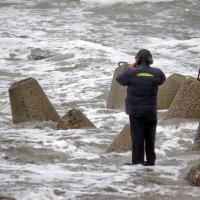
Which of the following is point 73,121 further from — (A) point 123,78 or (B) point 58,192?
(B) point 58,192

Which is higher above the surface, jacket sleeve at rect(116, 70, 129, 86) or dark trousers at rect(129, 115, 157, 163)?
jacket sleeve at rect(116, 70, 129, 86)

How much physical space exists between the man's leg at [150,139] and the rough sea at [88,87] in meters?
0.15

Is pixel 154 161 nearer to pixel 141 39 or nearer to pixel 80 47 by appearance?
pixel 80 47

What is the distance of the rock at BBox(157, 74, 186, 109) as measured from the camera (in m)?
10.9

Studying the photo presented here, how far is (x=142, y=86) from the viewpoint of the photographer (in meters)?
6.81

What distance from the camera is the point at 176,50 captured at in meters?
20.2

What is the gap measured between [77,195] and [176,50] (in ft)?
49.8

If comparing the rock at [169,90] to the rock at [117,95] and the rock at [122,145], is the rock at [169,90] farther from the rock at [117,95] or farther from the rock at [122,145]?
the rock at [122,145]

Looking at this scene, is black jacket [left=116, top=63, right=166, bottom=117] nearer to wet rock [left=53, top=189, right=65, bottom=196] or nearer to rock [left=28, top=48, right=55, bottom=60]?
wet rock [left=53, top=189, right=65, bottom=196]

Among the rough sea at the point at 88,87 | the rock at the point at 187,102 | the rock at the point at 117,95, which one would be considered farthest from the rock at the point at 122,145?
the rock at the point at 117,95

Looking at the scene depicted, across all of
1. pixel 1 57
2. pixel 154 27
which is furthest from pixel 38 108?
pixel 154 27

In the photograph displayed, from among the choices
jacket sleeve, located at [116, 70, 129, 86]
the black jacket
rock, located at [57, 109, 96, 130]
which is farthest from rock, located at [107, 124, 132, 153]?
rock, located at [57, 109, 96, 130]

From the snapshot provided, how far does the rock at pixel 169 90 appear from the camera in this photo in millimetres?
10914

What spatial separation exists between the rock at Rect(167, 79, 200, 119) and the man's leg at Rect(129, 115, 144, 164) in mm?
2582
